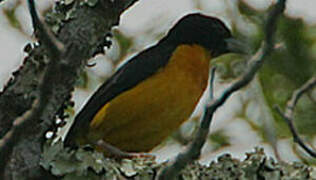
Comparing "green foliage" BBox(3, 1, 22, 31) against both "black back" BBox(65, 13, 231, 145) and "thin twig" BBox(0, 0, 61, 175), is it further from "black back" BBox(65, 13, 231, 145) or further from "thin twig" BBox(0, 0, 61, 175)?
"thin twig" BBox(0, 0, 61, 175)

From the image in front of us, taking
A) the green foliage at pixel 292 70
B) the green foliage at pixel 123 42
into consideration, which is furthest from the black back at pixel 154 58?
the green foliage at pixel 123 42

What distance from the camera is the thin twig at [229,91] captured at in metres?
2.82

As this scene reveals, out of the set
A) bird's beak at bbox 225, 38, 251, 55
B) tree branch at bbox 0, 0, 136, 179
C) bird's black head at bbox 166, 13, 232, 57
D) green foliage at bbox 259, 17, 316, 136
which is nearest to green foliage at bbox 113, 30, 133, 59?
bird's black head at bbox 166, 13, 232, 57

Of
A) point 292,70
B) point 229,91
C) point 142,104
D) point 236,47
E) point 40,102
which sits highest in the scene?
point 40,102

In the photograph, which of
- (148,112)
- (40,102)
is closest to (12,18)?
(148,112)

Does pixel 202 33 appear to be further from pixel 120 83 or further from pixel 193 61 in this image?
pixel 120 83

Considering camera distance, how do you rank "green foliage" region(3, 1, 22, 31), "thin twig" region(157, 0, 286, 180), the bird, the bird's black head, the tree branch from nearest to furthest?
"thin twig" region(157, 0, 286, 180) < the tree branch < the bird < the bird's black head < "green foliage" region(3, 1, 22, 31)

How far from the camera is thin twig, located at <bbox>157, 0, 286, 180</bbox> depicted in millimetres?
2822

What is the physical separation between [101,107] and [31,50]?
3.44 feet

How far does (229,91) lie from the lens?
2.93 metres

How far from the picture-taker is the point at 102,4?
169 inches

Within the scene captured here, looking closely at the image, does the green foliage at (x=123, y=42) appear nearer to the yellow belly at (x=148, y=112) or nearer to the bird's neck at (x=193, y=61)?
the bird's neck at (x=193, y=61)

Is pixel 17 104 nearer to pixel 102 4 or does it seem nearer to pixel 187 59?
pixel 102 4

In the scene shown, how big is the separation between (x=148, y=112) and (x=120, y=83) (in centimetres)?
29
